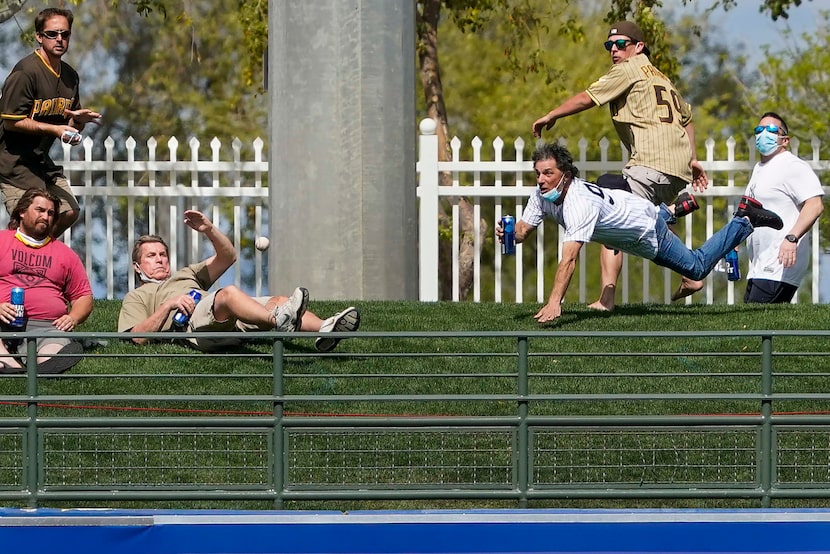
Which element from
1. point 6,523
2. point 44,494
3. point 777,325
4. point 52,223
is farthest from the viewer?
point 777,325

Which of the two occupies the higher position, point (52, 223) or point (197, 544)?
point (52, 223)

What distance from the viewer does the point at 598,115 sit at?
35.7 metres

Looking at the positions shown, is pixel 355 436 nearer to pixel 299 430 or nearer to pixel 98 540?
pixel 299 430

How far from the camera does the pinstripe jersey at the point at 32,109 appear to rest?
10.4 meters

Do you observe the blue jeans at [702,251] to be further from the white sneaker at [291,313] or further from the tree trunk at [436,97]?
the tree trunk at [436,97]

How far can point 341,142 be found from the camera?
11.9 m

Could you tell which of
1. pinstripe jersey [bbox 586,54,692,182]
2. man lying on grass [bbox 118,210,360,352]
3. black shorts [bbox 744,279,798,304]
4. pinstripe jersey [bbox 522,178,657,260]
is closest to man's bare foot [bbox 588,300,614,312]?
pinstripe jersey [bbox 522,178,657,260]

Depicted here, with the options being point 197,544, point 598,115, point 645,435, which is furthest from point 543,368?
point 598,115

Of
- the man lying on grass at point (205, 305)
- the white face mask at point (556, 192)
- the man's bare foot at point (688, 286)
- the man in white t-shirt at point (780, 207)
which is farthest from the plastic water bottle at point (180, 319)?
the man in white t-shirt at point (780, 207)

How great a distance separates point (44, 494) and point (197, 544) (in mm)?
1705

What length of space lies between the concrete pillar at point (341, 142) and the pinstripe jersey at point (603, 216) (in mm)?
1979

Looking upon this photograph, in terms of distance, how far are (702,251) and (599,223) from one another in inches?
37.0

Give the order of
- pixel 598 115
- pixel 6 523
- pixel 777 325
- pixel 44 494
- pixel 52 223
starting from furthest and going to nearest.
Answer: pixel 598 115 → pixel 777 325 → pixel 52 223 → pixel 44 494 → pixel 6 523

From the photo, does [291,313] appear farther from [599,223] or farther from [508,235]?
[599,223]
